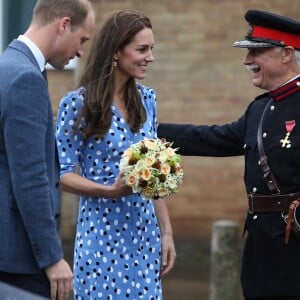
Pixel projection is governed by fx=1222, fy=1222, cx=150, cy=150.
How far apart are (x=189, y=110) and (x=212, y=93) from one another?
0.30 meters

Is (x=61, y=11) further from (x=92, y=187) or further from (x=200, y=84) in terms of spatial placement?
(x=200, y=84)

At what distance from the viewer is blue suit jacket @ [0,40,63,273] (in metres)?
4.75

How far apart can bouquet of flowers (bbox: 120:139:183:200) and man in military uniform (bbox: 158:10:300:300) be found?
0.43 metres

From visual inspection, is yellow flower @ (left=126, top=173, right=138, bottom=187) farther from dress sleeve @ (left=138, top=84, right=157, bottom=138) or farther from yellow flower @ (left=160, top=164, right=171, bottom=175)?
dress sleeve @ (left=138, top=84, right=157, bottom=138)

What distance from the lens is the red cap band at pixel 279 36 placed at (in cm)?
590

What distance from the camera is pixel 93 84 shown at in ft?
19.0

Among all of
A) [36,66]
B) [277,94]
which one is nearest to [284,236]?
[277,94]

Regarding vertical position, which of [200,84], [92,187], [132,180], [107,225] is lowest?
[200,84]

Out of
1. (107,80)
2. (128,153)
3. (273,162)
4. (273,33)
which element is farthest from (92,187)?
(273,33)

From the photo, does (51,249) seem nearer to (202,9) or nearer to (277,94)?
(277,94)

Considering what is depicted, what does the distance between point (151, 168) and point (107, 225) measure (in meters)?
0.38

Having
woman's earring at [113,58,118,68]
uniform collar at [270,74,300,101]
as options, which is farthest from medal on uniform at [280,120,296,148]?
woman's earring at [113,58,118,68]

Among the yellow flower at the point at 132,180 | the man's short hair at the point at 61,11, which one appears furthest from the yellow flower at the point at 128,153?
the man's short hair at the point at 61,11

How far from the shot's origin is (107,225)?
569 cm
